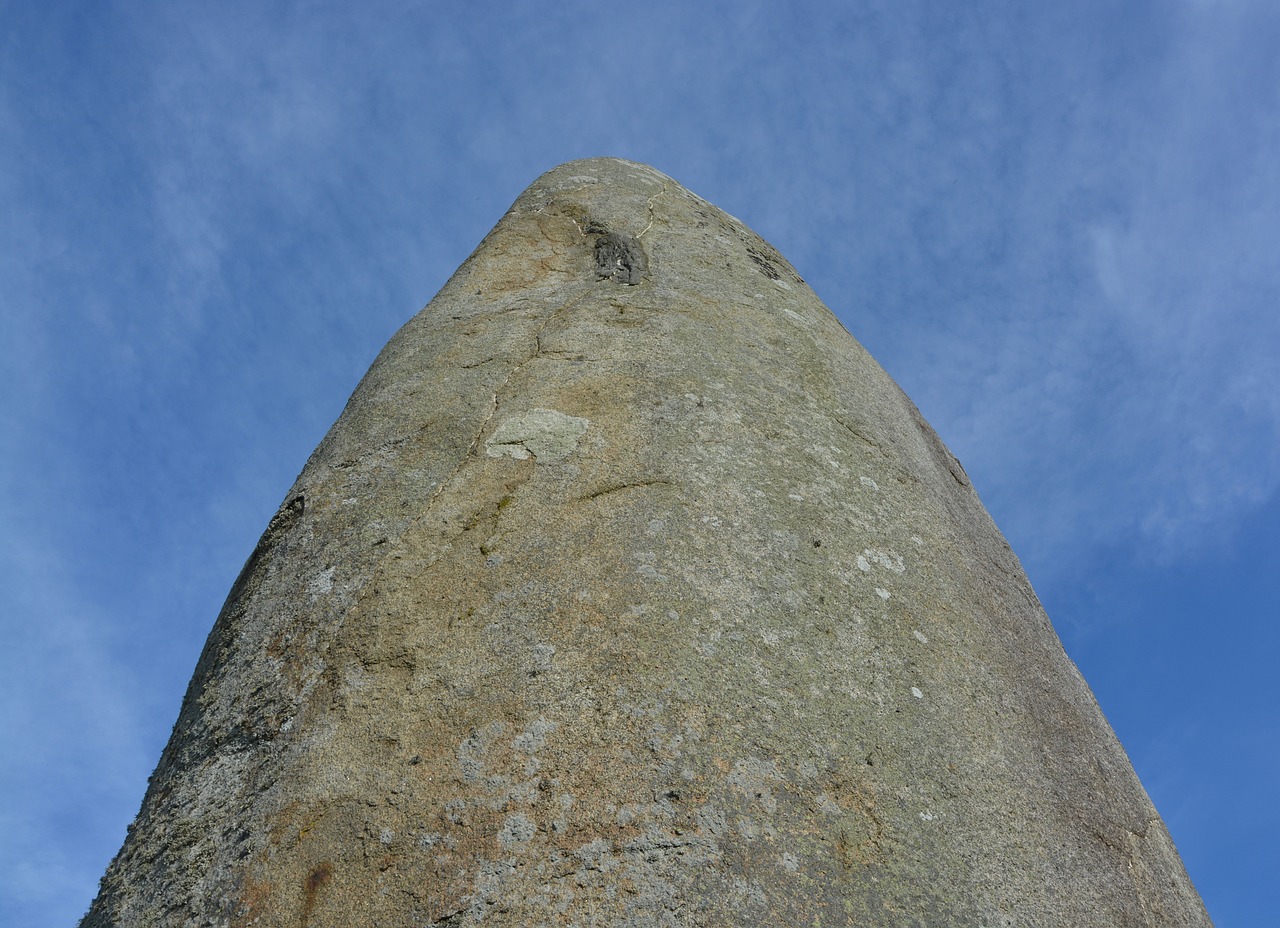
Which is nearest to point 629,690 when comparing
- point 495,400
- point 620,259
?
point 495,400

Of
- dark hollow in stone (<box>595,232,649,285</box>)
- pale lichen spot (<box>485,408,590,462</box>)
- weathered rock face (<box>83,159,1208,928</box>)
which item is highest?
dark hollow in stone (<box>595,232,649,285</box>)

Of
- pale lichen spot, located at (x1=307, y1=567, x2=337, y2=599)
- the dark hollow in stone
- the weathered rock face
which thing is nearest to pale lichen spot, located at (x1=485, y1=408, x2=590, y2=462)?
the weathered rock face

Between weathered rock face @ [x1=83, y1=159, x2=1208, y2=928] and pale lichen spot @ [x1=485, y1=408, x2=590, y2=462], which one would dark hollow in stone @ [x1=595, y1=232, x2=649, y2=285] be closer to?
weathered rock face @ [x1=83, y1=159, x2=1208, y2=928]

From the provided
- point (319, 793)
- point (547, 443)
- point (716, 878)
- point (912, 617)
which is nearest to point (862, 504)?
point (912, 617)

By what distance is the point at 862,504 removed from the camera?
3.18 m

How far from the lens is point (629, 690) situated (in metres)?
2.29

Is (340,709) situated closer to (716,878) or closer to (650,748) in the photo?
(650,748)

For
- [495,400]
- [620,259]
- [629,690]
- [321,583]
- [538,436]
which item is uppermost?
[620,259]

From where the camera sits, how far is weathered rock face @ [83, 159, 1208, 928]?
81.3 inches

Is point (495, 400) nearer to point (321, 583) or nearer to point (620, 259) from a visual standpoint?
point (321, 583)

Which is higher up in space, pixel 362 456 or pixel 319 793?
pixel 362 456

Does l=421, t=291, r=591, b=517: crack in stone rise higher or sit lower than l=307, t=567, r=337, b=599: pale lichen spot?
higher

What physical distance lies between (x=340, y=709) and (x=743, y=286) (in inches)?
104

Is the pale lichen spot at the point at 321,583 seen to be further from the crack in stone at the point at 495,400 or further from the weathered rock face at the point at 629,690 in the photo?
the crack in stone at the point at 495,400
